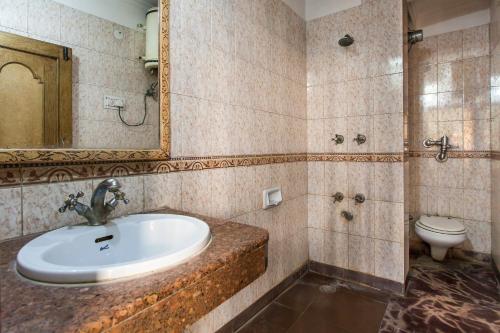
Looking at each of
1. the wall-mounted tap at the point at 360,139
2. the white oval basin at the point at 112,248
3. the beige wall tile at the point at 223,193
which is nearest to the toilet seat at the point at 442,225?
the wall-mounted tap at the point at 360,139

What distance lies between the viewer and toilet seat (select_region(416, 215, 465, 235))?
2.27 meters

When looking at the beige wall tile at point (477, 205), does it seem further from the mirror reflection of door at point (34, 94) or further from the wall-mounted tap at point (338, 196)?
the mirror reflection of door at point (34, 94)

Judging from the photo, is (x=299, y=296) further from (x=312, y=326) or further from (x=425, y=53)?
(x=425, y=53)

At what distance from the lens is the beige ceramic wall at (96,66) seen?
0.83m

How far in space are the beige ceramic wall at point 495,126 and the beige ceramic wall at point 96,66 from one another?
2.57m

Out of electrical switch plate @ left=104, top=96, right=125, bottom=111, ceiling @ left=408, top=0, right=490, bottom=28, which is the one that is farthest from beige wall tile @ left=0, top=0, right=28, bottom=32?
ceiling @ left=408, top=0, right=490, bottom=28

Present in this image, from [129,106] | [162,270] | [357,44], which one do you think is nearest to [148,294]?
[162,270]

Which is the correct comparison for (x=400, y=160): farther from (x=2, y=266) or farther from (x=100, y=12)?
(x=2, y=266)

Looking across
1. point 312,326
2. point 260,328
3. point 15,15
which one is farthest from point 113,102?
point 312,326

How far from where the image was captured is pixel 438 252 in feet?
8.07

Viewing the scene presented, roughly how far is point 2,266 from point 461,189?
10.8 ft

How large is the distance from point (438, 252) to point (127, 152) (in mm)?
2774

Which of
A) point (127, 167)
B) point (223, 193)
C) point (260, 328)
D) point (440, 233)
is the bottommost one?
point (260, 328)

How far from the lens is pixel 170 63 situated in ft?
3.95
